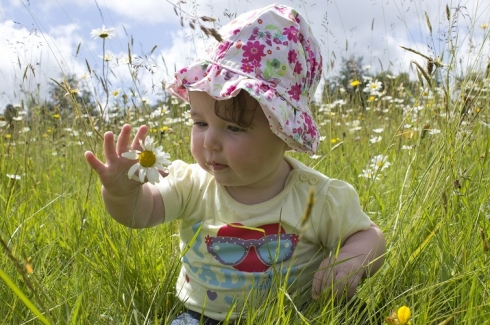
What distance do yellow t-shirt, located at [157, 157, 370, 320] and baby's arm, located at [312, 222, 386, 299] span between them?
4 centimetres

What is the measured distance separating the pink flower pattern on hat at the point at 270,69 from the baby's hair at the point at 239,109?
4 centimetres

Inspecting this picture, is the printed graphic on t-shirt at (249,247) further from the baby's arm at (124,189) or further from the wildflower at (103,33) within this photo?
the wildflower at (103,33)

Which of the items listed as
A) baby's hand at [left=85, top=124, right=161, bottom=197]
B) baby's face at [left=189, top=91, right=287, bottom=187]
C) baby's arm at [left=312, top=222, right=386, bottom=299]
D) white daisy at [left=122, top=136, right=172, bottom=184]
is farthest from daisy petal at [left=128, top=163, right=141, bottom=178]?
baby's arm at [left=312, top=222, right=386, bottom=299]

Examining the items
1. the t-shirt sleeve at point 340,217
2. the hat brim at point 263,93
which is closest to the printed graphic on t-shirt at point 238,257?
the t-shirt sleeve at point 340,217

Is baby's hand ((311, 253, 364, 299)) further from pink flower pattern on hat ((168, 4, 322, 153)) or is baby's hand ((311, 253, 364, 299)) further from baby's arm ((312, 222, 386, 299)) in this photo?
pink flower pattern on hat ((168, 4, 322, 153))

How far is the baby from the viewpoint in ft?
4.60

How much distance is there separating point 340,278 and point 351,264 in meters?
0.06

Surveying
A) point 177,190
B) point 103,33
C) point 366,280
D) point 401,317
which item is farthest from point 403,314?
point 103,33

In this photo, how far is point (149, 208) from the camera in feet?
4.91

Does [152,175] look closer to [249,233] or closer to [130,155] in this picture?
[130,155]

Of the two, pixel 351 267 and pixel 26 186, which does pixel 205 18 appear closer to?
pixel 351 267

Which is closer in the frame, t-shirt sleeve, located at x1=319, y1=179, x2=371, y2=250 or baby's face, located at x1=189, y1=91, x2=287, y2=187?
baby's face, located at x1=189, y1=91, x2=287, y2=187

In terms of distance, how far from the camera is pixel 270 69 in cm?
146

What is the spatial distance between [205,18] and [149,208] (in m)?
0.77
